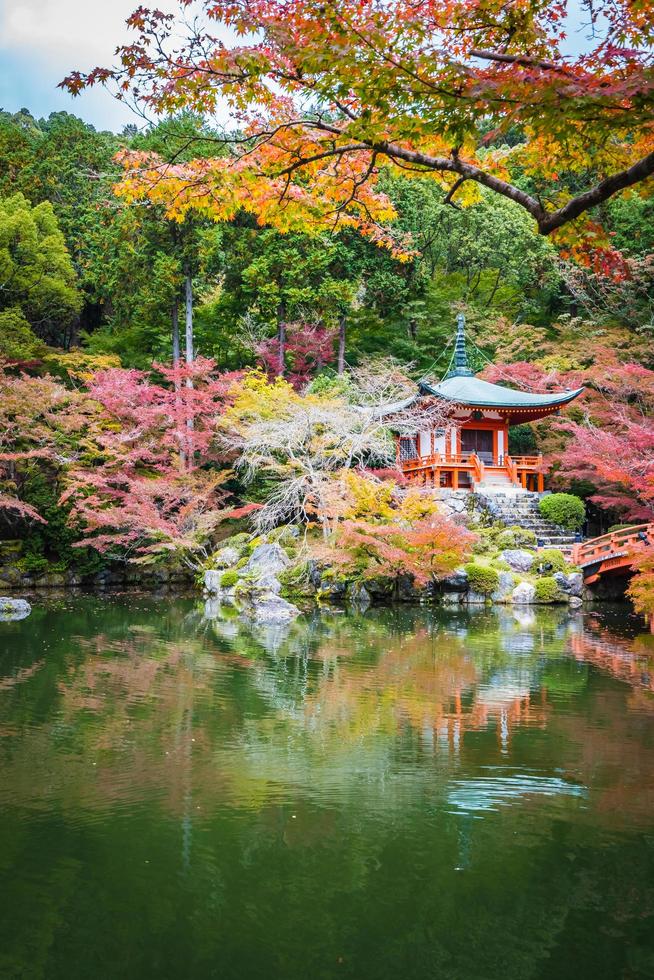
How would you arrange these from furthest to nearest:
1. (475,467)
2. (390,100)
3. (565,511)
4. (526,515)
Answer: (475,467)
(526,515)
(565,511)
(390,100)

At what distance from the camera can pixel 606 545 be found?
15.8 m

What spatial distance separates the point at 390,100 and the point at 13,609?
11.8m

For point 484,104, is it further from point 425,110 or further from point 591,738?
point 591,738

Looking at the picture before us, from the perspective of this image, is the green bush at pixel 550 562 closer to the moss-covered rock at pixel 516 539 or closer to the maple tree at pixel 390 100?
the moss-covered rock at pixel 516 539

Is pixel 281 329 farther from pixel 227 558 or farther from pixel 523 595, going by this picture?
pixel 523 595

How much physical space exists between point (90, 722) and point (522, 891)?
3.85m

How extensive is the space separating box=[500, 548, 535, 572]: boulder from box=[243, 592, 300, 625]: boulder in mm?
4972

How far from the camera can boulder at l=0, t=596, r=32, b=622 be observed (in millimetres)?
12672

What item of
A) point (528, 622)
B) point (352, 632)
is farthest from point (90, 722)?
point (528, 622)

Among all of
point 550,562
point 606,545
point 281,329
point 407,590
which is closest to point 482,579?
point 407,590

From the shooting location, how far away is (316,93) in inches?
148

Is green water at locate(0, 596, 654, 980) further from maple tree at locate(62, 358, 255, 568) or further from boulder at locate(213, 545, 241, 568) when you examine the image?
maple tree at locate(62, 358, 255, 568)

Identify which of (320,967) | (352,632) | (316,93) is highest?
(316,93)

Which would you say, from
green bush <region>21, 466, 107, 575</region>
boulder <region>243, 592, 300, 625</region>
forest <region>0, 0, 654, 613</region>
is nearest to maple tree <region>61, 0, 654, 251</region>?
forest <region>0, 0, 654, 613</region>
